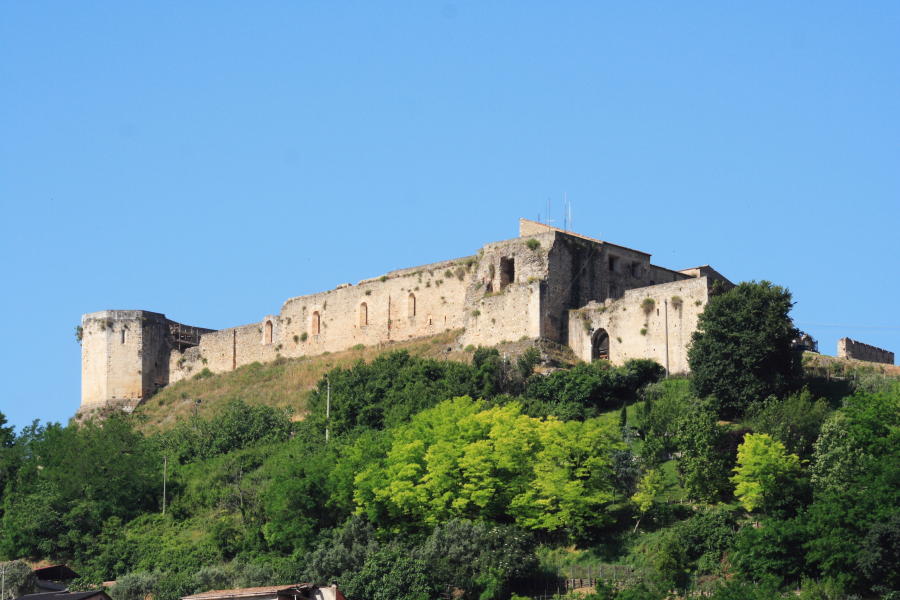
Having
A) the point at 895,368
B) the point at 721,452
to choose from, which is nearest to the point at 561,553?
the point at 721,452

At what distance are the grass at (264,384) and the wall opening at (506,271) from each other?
309 cm

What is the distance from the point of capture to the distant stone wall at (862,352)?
208 feet

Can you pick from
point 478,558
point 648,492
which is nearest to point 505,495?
point 478,558

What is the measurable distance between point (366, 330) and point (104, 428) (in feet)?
38.9

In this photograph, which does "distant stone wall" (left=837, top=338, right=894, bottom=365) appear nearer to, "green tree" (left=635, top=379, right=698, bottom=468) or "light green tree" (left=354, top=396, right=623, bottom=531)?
"green tree" (left=635, top=379, right=698, bottom=468)

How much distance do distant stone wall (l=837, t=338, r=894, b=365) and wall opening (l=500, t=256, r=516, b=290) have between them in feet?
41.7

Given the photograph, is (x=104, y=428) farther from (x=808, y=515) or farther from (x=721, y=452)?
(x=808, y=515)

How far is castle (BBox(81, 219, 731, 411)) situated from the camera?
60.3 m

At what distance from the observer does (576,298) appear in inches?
2504

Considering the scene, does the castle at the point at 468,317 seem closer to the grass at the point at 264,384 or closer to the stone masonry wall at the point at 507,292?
the stone masonry wall at the point at 507,292

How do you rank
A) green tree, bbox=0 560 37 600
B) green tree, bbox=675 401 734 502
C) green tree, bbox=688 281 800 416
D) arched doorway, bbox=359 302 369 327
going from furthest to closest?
arched doorway, bbox=359 302 369 327
green tree, bbox=688 281 800 416
green tree, bbox=0 560 37 600
green tree, bbox=675 401 734 502

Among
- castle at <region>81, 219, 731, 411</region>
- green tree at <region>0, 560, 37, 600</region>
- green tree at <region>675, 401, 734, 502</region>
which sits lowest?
green tree at <region>0, 560, 37, 600</region>

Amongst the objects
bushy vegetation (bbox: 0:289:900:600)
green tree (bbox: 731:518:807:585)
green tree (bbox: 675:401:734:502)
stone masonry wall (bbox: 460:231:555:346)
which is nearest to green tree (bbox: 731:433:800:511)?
bushy vegetation (bbox: 0:289:900:600)

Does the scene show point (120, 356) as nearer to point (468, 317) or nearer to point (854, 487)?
point (468, 317)
